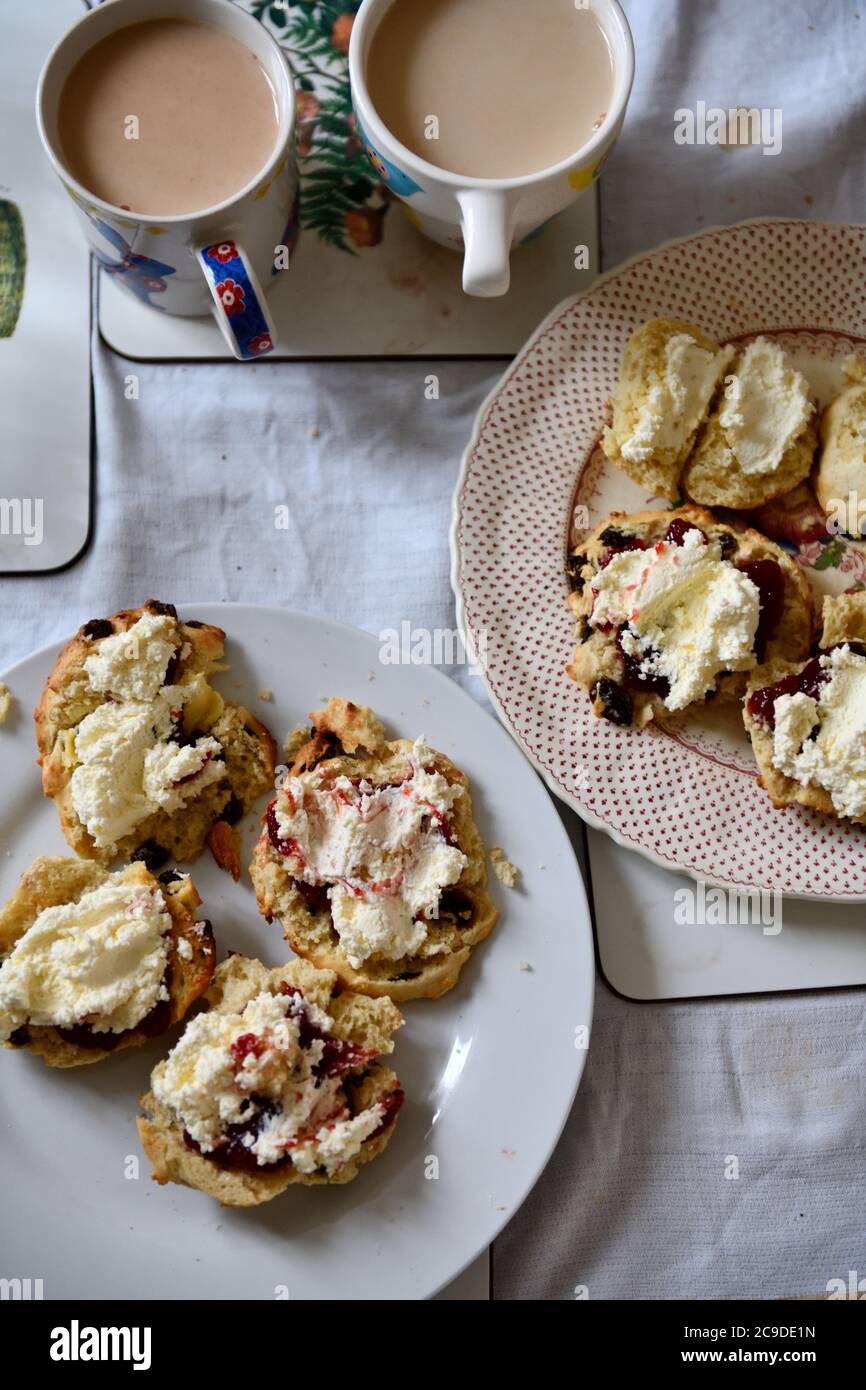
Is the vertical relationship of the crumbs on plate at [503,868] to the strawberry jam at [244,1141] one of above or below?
above

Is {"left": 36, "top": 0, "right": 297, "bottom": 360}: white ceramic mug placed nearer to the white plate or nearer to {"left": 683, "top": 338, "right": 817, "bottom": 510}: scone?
the white plate

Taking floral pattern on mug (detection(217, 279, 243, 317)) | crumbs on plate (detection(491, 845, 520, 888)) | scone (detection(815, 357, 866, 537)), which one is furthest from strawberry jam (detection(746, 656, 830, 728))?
floral pattern on mug (detection(217, 279, 243, 317))

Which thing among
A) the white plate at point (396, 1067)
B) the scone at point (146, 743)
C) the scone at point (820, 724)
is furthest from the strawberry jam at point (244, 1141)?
the scone at point (820, 724)

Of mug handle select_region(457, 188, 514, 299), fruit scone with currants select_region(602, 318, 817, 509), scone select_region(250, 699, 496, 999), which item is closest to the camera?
mug handle select_region(457, 188, 514, 299)

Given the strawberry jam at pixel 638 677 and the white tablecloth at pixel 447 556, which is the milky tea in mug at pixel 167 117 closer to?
the white tablecloth at pixel 447 556

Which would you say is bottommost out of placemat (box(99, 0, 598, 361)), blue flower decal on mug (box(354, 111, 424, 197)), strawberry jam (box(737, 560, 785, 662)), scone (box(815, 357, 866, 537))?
strawberry jam (box(737, 560, 785, 662))

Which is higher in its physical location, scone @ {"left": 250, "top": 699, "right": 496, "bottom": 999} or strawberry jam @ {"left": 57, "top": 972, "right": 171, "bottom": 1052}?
scone @ {"left": 250, "top": 699, "right": 496, "bottom": 999}

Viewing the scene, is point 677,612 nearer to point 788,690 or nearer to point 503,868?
point 788,690
